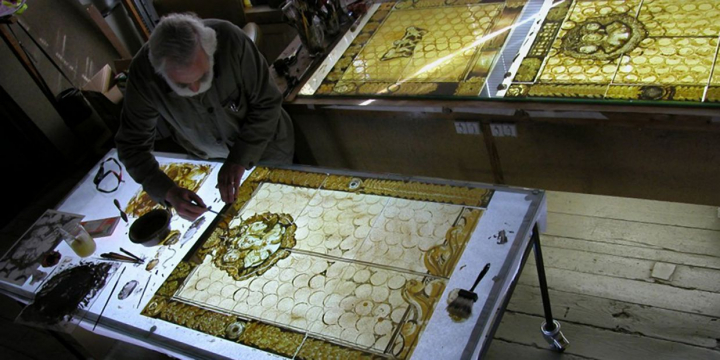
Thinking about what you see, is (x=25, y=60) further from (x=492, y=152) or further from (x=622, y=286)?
(x=622, y=286)

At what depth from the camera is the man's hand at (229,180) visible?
238 centimetres

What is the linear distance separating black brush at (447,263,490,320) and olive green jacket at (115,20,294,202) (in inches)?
48.1

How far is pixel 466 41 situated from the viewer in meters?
2.86

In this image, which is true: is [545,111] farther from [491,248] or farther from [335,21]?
[335,21]

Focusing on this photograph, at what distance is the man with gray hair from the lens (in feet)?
7.06

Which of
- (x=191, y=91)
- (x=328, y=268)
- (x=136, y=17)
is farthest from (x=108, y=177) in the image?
(x=136, y=17)

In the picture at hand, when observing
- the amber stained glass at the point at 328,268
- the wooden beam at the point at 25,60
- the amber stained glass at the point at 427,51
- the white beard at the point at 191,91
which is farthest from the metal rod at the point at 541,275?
the wooden beam at the point at 25,60

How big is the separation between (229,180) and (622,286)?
1.87 meters

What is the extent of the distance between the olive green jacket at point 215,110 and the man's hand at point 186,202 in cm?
7

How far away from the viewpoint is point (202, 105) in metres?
2.43

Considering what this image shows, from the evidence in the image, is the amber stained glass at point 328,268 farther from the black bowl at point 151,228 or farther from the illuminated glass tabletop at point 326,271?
the black bowl at point 151,228

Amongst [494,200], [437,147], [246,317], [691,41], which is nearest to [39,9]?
[437,147]

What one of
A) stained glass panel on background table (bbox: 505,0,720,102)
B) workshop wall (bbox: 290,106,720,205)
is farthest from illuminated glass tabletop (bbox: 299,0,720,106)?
workshop wall (bbox: 290,106,720,205)

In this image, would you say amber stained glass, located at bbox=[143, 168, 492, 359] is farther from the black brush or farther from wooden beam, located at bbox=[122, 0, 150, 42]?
wooden beam, located at bbox=[122, 0, 150, 42]
